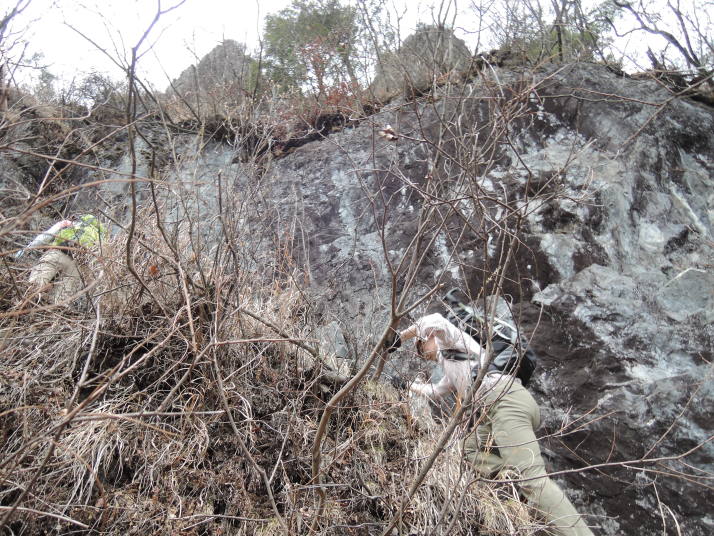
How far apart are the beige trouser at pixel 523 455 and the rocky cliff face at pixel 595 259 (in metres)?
0.62

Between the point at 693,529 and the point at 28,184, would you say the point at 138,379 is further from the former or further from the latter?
the point at 28,184

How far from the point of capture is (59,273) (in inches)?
143

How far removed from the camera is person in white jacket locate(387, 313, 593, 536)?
110 inches

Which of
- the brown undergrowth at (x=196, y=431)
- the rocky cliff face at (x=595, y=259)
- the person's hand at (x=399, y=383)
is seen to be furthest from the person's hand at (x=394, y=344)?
the rocky cliff face at (x=595, y=259)

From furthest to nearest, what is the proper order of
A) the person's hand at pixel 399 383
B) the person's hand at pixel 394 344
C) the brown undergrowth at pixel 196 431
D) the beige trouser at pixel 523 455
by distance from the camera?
the person's hand at pixel 399 383, the beige trouser at pixel 523 455, the person's hand at pixel 394 344, the brown undergrowth at pixel 196 431

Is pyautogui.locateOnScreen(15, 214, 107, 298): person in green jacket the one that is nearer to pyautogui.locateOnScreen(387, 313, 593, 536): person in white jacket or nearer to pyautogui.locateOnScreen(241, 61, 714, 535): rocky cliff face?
pyautogui.locateOnScreen(241, 61, 714, 535): rocky cliff face

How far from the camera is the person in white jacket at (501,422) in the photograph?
2783 mm

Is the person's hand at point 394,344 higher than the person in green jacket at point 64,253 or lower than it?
lower

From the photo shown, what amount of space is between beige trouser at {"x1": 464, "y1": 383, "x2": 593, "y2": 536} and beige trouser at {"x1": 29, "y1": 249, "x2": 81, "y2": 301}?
271 centimetres

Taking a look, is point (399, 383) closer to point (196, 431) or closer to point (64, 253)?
point (196, 431)

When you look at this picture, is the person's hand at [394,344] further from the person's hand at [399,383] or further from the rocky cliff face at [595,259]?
the rocky cliff face at [595,259]

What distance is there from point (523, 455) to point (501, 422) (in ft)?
0.68

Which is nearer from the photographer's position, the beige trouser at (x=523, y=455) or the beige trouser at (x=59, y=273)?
the beige trouser at (x=523, y=455)

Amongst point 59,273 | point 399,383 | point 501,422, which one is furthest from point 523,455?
point 59,273
